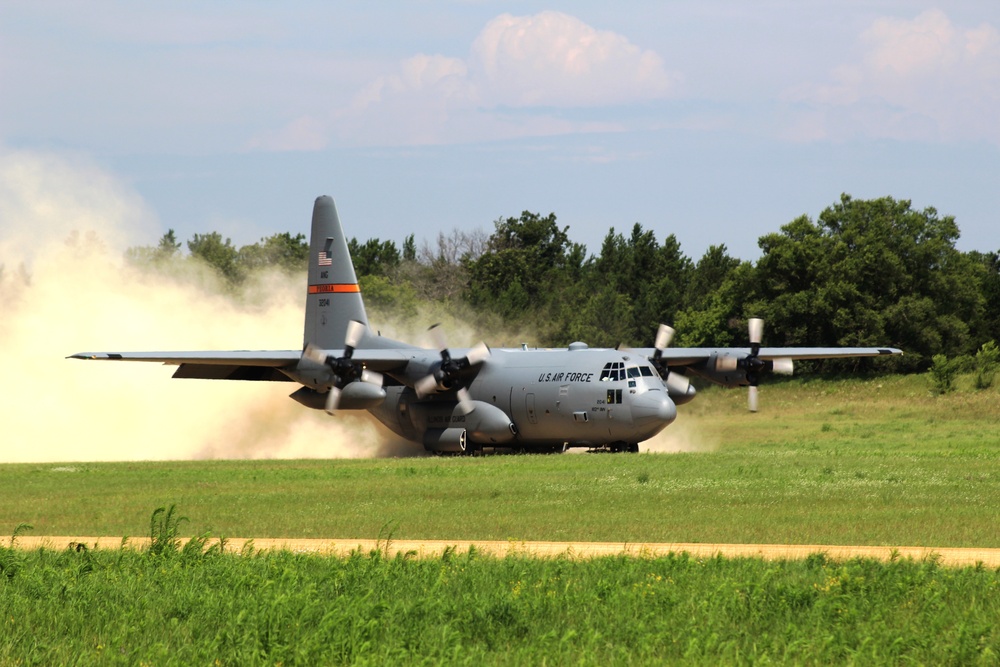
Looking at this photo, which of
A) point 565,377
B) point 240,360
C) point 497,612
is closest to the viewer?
point 497,612

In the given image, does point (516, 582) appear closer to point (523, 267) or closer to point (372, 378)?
point (372, 378)

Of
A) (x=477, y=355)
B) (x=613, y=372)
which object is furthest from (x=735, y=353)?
(x=477, y=355)

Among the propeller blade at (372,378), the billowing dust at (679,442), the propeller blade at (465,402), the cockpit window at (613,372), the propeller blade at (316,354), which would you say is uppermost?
the propeller blade at (316,354)

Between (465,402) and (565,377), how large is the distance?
3.92 metres

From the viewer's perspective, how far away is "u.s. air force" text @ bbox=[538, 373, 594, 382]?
128 feet

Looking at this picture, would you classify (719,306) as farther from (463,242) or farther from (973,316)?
(463,242)

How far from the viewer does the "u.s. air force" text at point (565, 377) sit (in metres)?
39.1

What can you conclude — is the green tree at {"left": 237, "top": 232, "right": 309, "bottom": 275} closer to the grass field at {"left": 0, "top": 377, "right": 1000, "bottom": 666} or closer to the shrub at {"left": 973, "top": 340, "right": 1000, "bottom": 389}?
the shrub at {"left": 973, "top": 340, "right": 1000, "bottom": 389}

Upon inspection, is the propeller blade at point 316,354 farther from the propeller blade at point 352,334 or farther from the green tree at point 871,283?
the green tree at point 871,283

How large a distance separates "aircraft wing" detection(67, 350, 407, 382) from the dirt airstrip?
20.2 m

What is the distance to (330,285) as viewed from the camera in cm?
4725

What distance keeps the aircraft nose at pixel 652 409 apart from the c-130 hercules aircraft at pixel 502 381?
0.03 metres

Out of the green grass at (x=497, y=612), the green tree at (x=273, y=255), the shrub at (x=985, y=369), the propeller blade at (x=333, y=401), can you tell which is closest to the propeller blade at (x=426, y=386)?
the propeller blade at (x=333, y=401)

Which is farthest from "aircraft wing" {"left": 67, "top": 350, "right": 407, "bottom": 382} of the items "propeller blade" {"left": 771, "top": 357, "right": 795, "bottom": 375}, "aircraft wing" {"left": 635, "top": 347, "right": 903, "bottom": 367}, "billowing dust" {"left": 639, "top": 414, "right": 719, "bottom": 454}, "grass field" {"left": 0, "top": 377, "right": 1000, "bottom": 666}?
"propeller blade" {"left": 771, "top": 357, "right": 795, "bottom": 375}
